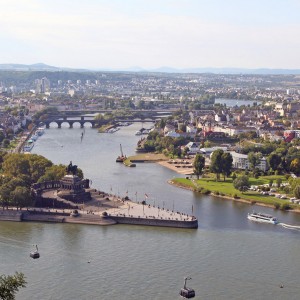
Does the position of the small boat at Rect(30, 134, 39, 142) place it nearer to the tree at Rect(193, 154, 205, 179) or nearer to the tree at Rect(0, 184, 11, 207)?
the tree at Rect(193, 154, 205, 179)

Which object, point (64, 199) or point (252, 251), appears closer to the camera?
point (252, 251)

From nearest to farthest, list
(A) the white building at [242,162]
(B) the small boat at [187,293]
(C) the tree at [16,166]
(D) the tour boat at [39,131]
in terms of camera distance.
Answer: (B) the small boat at [187,293], (C) the tree at [16,166], (A) the white building at [242,162], (D) the tour boat at [39,131]

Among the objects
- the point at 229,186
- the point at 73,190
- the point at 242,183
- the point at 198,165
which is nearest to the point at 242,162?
the point at 198,165

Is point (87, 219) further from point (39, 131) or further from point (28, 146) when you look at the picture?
point (39, 131)

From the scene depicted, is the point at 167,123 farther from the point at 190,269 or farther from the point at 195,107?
the point at 190,269

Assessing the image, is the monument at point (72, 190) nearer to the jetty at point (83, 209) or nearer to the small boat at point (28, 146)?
the jetty at point (83, 209)

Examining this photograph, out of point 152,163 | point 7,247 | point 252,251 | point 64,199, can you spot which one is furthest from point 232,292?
→ point 152,163

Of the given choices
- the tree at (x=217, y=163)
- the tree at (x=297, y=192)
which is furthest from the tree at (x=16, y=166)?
the tree at (x=297, y=192)
